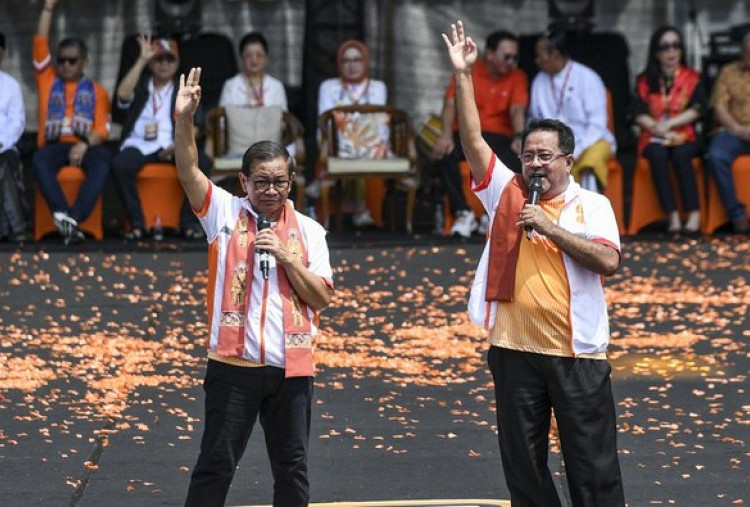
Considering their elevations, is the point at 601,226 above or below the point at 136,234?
above

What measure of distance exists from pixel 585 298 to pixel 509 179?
0.52 m

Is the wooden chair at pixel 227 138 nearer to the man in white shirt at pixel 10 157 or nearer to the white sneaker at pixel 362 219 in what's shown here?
the white sneaker at pixel 362 219

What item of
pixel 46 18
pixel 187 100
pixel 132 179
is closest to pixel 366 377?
pixel 187 100

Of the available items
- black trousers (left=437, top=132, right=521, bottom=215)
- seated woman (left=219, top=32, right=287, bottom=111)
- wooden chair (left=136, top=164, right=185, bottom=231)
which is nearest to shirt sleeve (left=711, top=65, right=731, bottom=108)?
black trousers (left=437, top=132, right=521, bottom=215)

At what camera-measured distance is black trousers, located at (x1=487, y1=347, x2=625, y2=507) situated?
6.23m

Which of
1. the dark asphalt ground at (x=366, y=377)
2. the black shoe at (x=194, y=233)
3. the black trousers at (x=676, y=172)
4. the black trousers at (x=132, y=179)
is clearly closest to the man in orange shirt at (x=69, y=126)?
the black trousers at (x=132, y=179)

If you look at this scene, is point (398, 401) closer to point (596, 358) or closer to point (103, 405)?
point (103, 405)

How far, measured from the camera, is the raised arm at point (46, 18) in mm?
14992

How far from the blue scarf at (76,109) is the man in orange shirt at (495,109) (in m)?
2.82

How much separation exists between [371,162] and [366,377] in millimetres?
5102

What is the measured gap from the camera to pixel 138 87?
14.8 m

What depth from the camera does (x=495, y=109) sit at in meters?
14.7

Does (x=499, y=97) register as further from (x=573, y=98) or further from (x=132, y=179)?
(x=132, y=179)

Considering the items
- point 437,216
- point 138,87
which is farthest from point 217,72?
point 437,216
